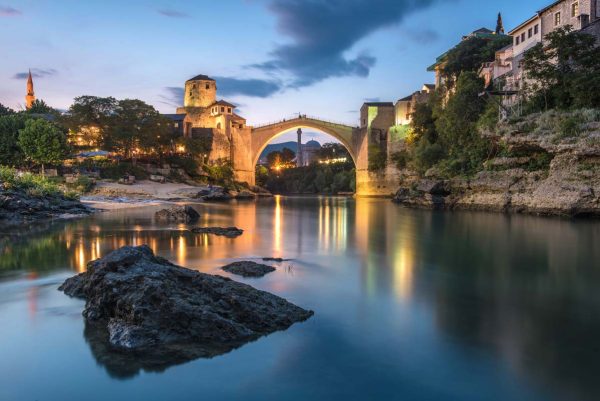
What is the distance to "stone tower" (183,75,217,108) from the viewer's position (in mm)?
62688

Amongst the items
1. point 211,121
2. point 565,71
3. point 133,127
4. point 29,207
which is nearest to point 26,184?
point 29,207

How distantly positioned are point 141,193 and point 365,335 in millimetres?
34564

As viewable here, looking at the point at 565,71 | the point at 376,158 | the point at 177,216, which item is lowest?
the point at 177,216

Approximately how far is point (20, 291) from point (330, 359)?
5243mm

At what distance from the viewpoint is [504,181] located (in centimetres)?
2556

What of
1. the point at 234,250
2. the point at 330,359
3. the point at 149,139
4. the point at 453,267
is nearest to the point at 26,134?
the point at 149,139

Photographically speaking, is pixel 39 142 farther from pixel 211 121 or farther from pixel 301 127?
pixel 301 127

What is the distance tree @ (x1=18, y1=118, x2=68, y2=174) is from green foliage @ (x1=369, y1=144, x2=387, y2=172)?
34058 millimetres

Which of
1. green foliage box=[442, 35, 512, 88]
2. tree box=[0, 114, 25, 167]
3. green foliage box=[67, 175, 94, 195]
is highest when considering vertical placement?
green foliage box=[442, 35, 512, 88]

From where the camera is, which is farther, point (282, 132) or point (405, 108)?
point (282, 132)

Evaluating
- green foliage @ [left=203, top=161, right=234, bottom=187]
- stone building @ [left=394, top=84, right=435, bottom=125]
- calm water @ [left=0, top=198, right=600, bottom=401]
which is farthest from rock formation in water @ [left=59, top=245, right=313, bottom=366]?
stone building @ [left=394, top=84, right=435, bottom=125]

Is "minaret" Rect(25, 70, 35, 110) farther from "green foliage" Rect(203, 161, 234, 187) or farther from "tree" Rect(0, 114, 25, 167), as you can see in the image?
"tree" Rect(0, 114, 25, 167)

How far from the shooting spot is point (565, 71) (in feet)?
80.2

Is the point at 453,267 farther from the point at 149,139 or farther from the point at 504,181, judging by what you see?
the point at 149,139
